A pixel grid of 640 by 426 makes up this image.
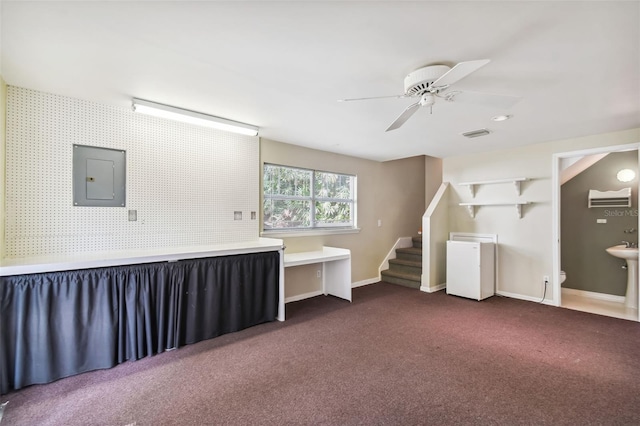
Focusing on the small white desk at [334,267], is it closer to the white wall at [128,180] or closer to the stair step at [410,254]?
the white wall at [128,180]

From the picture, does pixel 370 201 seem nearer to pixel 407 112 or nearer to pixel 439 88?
pixel 407 112

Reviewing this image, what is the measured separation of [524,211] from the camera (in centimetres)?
437

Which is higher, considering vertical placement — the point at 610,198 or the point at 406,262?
the point at 610,198

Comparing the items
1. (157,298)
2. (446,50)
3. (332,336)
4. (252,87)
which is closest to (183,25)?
(252,87)

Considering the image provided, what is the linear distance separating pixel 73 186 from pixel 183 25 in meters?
1.93

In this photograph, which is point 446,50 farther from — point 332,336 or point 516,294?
point 516,294

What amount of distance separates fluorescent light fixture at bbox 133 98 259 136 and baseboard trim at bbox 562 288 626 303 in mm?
5472

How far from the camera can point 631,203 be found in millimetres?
4094

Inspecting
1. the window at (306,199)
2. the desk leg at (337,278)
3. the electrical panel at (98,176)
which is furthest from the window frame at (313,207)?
the electrical panel at (98,176)

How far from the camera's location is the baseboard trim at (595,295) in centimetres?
423

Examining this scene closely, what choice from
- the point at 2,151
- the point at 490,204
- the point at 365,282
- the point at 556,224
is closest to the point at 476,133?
the point at 490,204

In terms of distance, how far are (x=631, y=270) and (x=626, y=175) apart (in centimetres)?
137

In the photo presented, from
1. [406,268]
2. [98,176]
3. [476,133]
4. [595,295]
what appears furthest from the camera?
[406,268]

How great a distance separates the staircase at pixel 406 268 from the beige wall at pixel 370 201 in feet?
0.79
